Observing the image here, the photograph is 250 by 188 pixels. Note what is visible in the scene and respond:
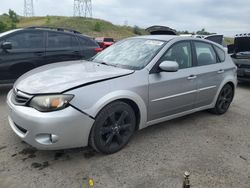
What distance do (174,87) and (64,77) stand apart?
164 centimetres

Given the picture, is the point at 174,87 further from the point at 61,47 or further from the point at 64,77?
the point at 61,47

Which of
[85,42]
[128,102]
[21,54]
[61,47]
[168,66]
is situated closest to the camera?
[128,102]

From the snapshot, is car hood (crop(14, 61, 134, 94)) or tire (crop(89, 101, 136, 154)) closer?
car hood (crop(14, 61, 134, 94))

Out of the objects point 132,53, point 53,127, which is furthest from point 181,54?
point 53,127

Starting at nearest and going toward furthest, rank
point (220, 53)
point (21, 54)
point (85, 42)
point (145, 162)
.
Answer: point (145, 162), point (220, 53), point (21, 54), point (85, 42)

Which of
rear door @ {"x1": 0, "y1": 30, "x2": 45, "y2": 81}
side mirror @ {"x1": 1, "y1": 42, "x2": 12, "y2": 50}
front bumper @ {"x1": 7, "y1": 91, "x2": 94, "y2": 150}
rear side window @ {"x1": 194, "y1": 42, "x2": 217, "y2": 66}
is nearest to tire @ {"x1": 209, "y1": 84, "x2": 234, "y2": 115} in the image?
rear side window @ {"x1": 194, "y1": 42, "x2": 217, "y2": 66}

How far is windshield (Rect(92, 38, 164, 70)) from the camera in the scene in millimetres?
3610

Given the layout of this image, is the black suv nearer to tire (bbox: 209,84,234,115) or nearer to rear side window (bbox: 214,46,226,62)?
rear side window (bbox: 214,46,226,62)

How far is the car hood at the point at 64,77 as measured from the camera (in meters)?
2.88

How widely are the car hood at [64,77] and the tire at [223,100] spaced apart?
7.71ft

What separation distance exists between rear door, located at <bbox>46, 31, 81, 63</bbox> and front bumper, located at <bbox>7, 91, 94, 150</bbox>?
322 cm

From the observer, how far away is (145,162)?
310cm

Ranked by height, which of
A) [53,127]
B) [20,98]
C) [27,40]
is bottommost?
[53,127]

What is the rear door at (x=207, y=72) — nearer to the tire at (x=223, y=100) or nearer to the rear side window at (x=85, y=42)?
the tire at (x=223, y=100)
